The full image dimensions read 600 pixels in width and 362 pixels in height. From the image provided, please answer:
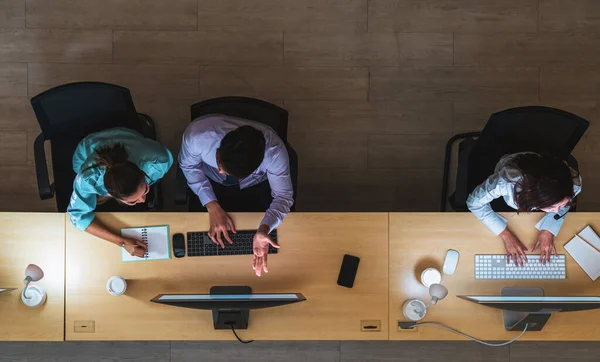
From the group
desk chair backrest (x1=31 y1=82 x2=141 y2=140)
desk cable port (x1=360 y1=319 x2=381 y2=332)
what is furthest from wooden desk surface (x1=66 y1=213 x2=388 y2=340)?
desk chair backrest (x1=31 y1=82 x2=141 y2=140)

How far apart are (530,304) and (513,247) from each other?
0.31 metres

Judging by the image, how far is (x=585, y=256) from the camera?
85.0 inches

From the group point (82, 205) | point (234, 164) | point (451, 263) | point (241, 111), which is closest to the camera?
point (234, 164)

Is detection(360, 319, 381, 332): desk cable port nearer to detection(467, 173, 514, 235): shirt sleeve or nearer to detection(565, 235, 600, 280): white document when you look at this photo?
detection(467, 173, 514, 235): shirt sleeve

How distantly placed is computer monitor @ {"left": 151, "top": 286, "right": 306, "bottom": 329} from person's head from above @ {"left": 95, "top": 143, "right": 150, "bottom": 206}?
456mm

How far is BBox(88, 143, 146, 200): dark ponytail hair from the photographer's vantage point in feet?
6.13

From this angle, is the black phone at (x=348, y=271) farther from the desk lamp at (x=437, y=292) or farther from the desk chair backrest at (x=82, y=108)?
the desk chair backrest at (x=82, y=108)

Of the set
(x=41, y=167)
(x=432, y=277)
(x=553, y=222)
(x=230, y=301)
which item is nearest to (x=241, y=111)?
(x=230, y=301)

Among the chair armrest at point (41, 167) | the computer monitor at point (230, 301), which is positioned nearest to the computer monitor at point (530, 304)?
the computer monitor at point (230, 301)

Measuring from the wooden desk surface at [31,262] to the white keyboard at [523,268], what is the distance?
1.93 meters

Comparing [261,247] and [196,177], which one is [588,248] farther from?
[196,177]

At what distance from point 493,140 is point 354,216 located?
2.49 feet

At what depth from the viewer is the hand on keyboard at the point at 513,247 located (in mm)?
2141

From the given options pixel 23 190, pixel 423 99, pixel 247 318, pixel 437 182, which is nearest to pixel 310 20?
pixel 423 99
